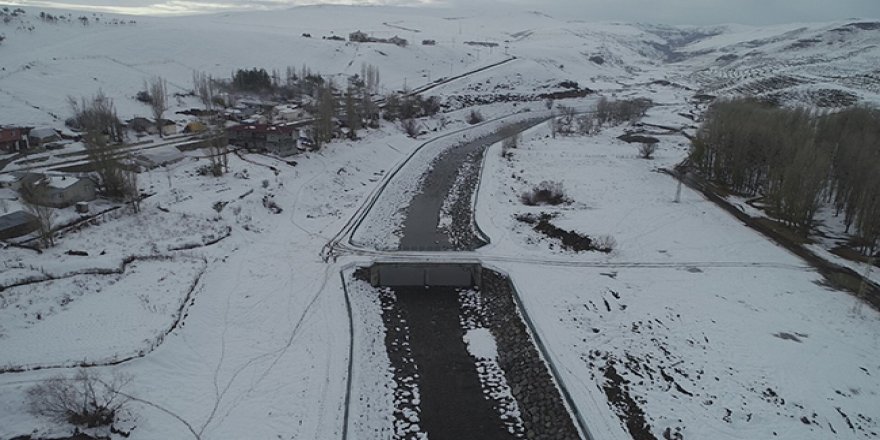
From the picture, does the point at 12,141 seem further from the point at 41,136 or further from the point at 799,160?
the point at 799,160

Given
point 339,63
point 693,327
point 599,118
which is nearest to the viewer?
point 693,327

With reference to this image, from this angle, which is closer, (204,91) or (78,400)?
(78,400)

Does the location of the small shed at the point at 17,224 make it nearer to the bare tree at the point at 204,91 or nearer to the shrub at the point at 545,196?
the shrub at the point at 545,196

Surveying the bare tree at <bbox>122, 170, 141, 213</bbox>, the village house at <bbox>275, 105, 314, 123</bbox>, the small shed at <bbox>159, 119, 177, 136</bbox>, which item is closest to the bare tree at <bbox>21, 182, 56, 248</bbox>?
the bare tree at <bbox>122, 170, 141, 213</bbox>

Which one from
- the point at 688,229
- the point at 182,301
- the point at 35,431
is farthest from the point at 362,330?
the point at 688,229

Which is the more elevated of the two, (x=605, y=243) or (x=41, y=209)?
(x=41, y=209)

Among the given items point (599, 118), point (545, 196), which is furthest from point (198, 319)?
point (599, 118)

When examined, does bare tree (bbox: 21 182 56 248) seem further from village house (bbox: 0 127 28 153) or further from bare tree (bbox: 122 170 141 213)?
village house (bbox: 0 127 28 153)

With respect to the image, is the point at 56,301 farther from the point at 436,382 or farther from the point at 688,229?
the point at 688,229
